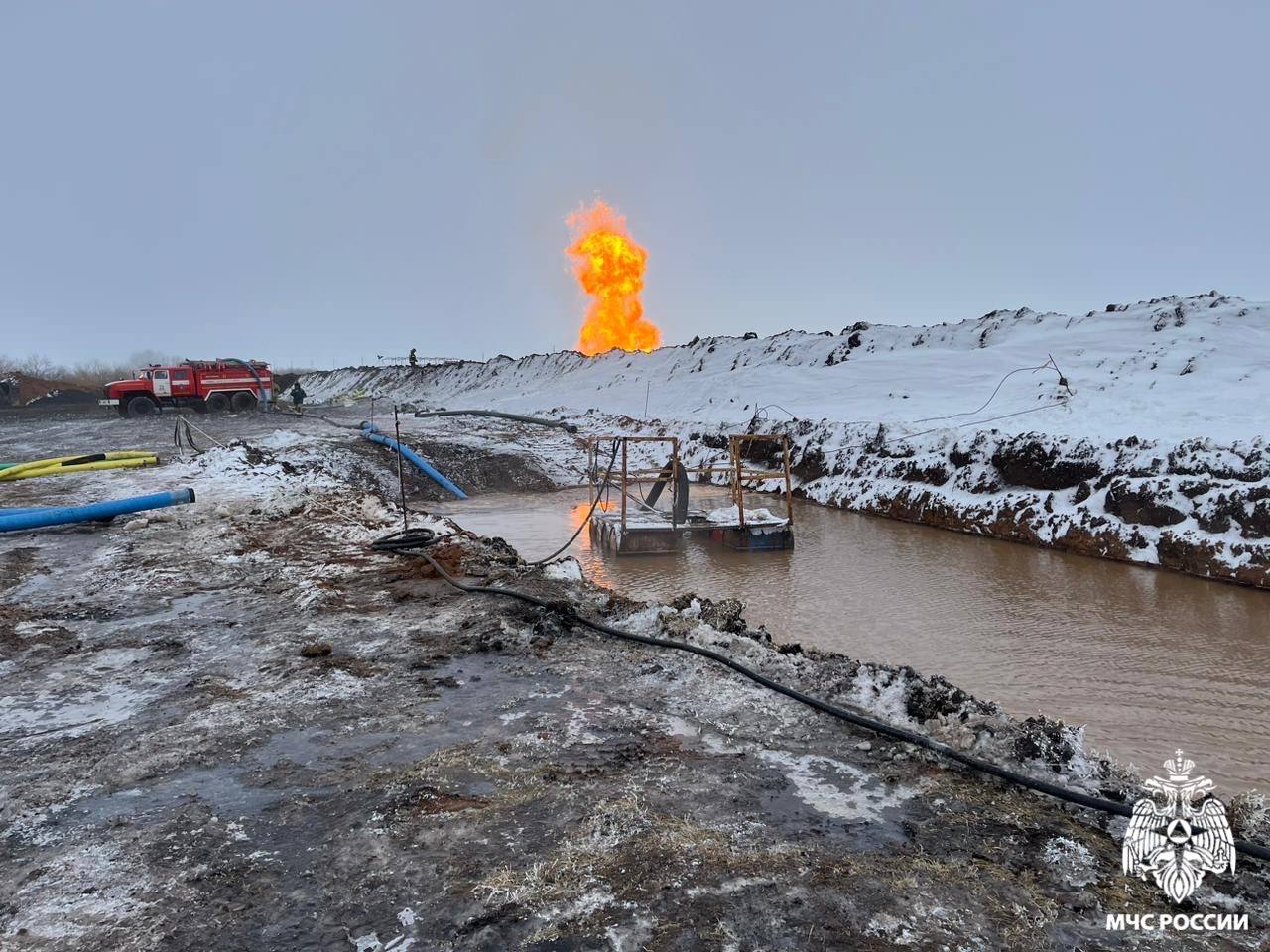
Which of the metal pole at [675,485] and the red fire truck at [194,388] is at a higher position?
the red fire truck at [194,388]

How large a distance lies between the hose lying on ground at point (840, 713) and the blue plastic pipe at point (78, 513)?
5042mm

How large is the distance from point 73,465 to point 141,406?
17.1 meters

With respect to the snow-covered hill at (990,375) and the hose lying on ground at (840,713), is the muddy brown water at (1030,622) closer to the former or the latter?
the hose lying on ground at (840,713)

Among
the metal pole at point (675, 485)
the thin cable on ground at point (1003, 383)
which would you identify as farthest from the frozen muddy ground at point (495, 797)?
the thin cable on ground at point (1003, 383)

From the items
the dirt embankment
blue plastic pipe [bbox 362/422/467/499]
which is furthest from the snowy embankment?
blue plastic pipe [bbox 362/422/467/499]

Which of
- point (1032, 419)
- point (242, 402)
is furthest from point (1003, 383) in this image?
point (242, 402)

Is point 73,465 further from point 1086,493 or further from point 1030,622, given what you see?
point 1086,493

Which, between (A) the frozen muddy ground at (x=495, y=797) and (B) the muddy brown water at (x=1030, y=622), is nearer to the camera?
(A) the frozen muddy ground at (x=495, y=797)

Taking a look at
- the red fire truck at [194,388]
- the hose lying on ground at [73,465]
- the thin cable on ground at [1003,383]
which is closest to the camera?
the hose lying on ground at [73,465]

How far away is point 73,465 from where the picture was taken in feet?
48.1

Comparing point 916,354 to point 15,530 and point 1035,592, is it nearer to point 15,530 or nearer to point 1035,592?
point 1035,592

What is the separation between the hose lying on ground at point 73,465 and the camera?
13.6 meters

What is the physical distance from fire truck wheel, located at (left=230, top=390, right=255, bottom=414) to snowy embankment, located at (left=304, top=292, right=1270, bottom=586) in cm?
1422

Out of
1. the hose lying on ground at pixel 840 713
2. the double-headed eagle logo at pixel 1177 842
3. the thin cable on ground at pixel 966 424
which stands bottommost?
the double-headed eagle logo at pixel 1177 842
